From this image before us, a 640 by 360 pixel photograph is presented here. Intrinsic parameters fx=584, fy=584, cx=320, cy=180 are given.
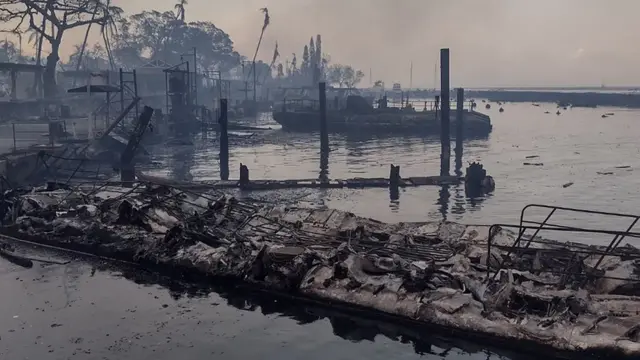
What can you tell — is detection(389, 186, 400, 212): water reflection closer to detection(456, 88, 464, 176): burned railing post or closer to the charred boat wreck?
detection(456, 88, 464, 176): burned railing post

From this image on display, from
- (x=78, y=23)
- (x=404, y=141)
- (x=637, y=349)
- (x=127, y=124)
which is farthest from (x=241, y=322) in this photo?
(x=78, y=23)

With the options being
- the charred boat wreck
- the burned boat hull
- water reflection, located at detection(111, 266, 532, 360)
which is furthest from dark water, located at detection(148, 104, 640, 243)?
water reflection, located at detection(111, 266, 532, 360)

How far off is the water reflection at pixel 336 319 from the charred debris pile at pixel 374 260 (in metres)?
0.27

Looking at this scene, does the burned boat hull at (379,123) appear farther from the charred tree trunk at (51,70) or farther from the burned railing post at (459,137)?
the charred tree trunk at (51,70)

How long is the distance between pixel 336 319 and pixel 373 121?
173ft

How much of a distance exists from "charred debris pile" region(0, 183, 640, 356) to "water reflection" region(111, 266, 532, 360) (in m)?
0.27

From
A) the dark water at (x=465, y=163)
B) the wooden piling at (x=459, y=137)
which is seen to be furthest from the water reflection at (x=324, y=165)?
the wooden piling at (x=459, y=137)

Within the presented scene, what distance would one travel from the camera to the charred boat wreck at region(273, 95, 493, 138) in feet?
211

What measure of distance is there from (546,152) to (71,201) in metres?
38.7

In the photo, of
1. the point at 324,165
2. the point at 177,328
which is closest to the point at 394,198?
the point at 324,165

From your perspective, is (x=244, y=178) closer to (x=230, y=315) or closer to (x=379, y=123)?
(x=230, y=315)

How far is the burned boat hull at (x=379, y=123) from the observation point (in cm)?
6431

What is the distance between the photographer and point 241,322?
13711 mm

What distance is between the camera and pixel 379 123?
6500 cm
